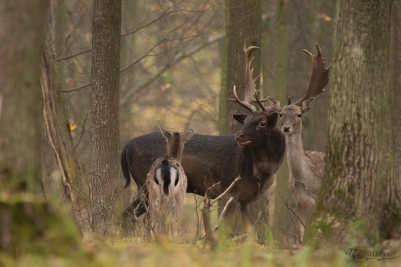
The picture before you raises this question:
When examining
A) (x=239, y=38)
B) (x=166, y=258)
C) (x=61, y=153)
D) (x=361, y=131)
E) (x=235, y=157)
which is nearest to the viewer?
(x=166, y=258)

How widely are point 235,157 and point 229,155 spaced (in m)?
0.14

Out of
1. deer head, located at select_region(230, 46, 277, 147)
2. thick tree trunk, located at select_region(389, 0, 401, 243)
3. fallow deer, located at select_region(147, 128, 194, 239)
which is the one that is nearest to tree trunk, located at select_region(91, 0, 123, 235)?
fallow deer, located at select_region(147, 128, 194, 239)

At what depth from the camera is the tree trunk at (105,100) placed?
9.83 metres

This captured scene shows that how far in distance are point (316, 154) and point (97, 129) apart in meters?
3.45

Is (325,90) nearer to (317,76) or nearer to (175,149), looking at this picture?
(317,76)

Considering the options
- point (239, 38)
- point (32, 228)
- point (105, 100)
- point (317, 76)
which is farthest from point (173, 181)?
point (32, 228)

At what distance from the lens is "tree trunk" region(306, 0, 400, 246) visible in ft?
22.0

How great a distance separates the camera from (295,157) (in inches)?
434

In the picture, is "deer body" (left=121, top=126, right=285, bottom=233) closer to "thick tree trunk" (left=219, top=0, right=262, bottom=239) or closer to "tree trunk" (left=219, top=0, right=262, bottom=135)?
"thick tree trunk" (left=219, top=0, right=262, bottom=239)

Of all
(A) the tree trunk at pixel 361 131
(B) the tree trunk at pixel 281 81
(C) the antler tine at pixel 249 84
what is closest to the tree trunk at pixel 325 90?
(B) the tree trunk at pixel 281 81

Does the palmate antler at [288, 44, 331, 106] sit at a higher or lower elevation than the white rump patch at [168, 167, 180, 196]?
higher

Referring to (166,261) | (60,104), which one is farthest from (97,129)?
(166,261)

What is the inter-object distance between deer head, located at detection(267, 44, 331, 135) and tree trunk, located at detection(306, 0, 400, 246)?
12.8 ft

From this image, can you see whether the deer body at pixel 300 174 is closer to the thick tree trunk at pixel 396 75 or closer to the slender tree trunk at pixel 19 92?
the thick tree trunk at pixel 396 75
